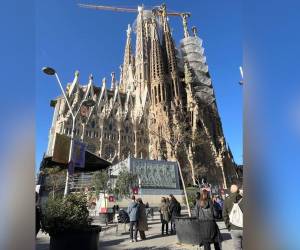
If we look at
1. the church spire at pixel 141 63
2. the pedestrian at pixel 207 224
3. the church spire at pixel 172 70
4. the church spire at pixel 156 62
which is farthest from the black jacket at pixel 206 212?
the church spire at pixel 141 63

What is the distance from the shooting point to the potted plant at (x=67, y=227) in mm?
5582

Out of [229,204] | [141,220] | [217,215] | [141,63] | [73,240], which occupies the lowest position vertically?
[73,240]

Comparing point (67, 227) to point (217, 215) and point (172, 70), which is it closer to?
point (217, 215)

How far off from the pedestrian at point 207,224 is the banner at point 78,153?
240cm

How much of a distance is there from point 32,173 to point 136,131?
45903mm

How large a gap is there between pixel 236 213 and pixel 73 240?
263cm

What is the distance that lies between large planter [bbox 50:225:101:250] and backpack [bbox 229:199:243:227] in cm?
230

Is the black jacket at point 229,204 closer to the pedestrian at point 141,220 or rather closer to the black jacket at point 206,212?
the black jacket at point 206,212

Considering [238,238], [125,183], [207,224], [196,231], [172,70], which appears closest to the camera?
[238,238]

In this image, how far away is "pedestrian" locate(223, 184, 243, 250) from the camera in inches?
189

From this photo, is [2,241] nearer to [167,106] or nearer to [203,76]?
[203,76]

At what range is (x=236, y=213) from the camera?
488 centimetres

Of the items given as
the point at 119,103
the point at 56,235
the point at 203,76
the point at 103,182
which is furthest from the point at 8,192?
the point at 119,103

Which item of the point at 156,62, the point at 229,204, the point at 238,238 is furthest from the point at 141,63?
the point at 238,238
